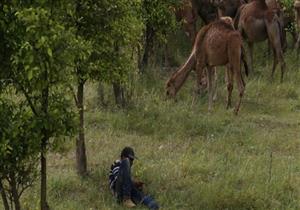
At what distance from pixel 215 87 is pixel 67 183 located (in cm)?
553

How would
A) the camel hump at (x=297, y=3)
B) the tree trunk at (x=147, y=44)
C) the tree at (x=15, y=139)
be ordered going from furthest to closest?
the camel hump at (x=297, y=3), the tree trunk at (x=147, y=44), the tree at (x=15, y=139)

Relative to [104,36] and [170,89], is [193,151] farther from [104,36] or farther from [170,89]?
[170,89]

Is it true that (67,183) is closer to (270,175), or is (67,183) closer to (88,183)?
(88,183)

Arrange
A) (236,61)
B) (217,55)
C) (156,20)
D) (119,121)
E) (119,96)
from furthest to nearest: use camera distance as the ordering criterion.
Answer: (156,20) → (217,55) → (236,61) → (119,96) → (119,121)

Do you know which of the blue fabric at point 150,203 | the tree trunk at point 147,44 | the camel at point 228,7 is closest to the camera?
the blue fabric at point 150,203

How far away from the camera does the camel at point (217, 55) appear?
12.8 meters

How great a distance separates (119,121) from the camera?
1164 centimetres

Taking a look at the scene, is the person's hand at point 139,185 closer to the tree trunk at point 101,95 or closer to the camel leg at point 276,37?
the tree trunk at point 101,95

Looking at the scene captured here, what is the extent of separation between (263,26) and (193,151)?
5978 mm

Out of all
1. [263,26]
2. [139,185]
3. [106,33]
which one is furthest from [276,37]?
[139,185]

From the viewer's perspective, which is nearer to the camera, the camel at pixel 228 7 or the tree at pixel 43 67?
the tree at pixel 43 67

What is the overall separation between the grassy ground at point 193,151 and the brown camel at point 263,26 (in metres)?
1.09

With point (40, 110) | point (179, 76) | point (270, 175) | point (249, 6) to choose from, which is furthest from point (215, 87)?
point (40, 110)

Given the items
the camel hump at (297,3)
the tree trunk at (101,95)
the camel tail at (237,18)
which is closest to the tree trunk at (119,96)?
the tree trunk at (101,95)
